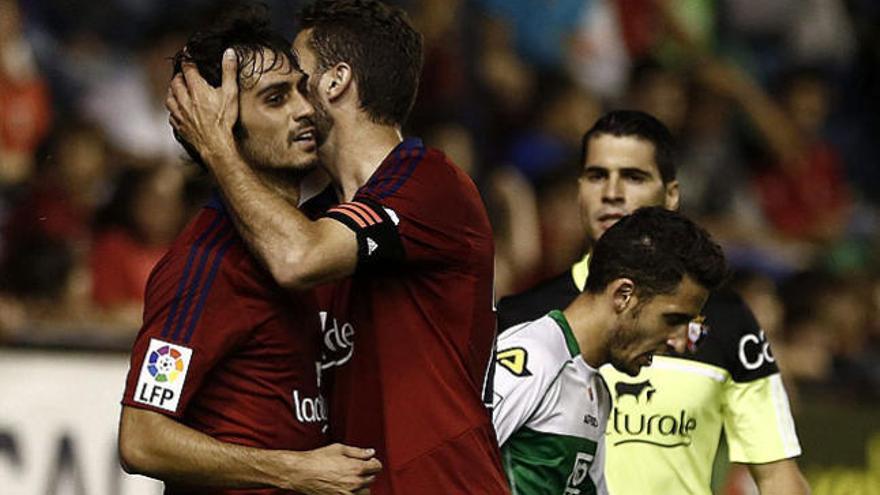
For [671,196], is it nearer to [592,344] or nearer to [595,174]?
[595,174]

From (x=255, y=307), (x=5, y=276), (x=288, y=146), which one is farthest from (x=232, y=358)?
(x=5, y=276)

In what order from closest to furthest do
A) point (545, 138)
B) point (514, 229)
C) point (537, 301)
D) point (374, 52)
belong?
1. point (374, 52)
2. point (537, 301)
3. point (514, 229)
4. point (545, 138)

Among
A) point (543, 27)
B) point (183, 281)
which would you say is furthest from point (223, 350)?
point (543, 27)

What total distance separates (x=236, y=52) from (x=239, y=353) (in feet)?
2.50

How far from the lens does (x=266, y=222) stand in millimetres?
4270

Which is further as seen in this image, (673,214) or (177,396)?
(673,214)

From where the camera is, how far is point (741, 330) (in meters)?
6.10

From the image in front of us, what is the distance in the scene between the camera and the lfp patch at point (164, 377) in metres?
4.21

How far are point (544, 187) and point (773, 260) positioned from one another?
2.13m

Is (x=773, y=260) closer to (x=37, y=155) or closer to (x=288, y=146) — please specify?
(x=37, y=155)

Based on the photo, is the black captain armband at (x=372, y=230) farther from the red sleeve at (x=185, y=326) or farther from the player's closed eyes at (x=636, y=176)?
the player's closed eyes at (x=636, y=176)

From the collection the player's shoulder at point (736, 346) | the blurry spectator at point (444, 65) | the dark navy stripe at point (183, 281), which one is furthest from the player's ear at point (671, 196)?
the blurry spectator at point (444, 65)

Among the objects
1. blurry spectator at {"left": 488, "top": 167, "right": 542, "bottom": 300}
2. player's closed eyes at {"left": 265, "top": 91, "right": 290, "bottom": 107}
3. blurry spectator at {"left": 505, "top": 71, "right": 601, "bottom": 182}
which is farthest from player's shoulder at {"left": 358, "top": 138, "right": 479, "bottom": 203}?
blurry spectator at {"left": 505, "top": 71, "right": 601, "bottom": 182}

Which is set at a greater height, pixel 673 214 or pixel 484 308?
pixel 673 214
